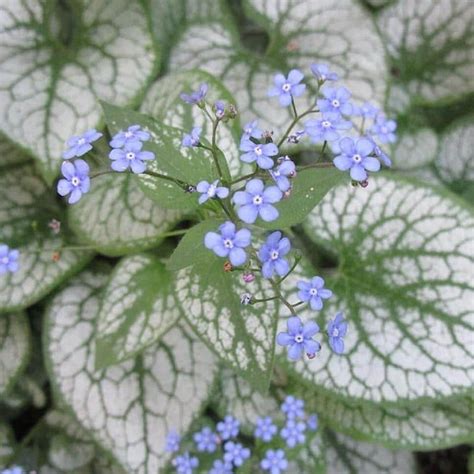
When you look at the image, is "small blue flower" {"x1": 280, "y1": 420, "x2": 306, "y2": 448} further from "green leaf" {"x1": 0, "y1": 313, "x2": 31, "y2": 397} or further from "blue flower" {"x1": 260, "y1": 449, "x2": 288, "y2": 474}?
"green leaf" {"x1": 0, "y1": 313, "x2": 31, "y2": 397}

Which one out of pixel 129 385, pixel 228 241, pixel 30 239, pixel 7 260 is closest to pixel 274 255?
pixel 228 241

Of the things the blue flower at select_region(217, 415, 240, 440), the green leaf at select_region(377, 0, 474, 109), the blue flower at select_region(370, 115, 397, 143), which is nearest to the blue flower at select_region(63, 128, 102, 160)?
the blue flower at select_region(370, 115, 397, 143)

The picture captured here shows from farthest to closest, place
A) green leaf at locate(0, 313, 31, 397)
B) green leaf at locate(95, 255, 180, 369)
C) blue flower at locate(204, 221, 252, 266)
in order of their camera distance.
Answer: green leaf at locate(0, 313, 31, 397)
green leaf at locate(95, 255, 180, 369)
blue flower at locate(204, 221, 252, 266)

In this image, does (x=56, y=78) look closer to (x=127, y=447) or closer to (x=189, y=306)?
(x=189, y=306)

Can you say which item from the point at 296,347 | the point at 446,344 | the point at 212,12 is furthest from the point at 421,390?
the point at 212,12

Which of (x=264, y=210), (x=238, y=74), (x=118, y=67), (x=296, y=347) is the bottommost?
(x=296, y=347)

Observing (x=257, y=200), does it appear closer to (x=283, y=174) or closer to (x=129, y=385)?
(x=283, y=174)

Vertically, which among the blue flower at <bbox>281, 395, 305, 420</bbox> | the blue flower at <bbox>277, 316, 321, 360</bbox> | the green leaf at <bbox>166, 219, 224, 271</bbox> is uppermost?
the green leaf at <bbox>166, 219, 224, 271</bbox>
